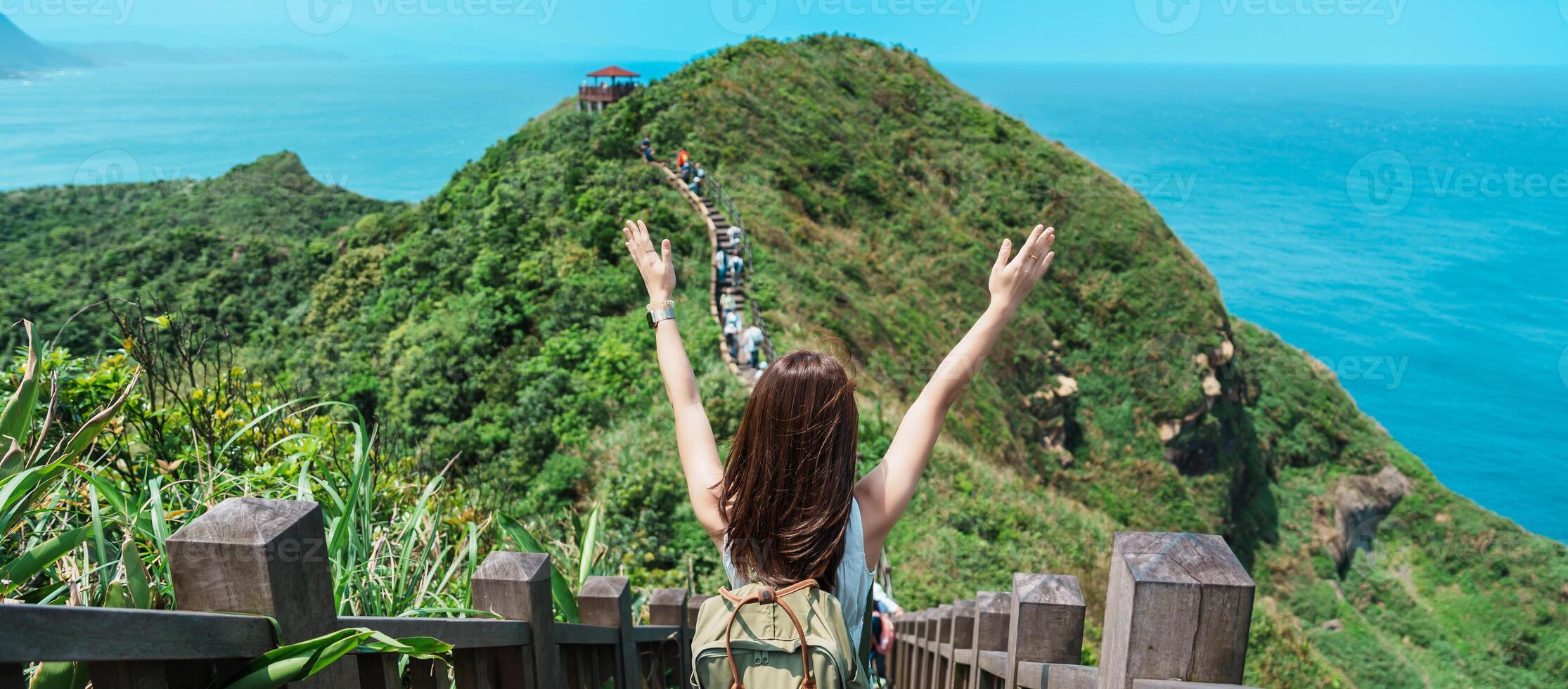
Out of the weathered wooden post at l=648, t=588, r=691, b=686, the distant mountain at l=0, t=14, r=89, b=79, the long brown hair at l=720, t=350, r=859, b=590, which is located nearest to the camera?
the long brown hair at l=720, t=350, r=859, b=590

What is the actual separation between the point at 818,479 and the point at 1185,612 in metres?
0.71

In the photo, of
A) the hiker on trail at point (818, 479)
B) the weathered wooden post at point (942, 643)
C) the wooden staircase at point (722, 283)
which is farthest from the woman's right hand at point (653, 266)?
the wooden staircase at point (722, 283)

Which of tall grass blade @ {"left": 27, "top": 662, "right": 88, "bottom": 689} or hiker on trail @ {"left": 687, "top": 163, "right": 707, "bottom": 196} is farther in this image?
hiker on trail @ {"left": 687, "top": 163, "right": 707, "bottom": 196}

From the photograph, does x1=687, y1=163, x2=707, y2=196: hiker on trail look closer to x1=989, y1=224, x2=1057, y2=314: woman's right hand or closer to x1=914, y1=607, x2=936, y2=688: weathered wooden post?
x1=914, y1=607, x2=936, y2=688: weathered wooden post

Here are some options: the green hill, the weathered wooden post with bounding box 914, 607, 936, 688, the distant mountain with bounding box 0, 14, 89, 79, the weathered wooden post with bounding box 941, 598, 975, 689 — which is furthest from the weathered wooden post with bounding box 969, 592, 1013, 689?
the distant mountain with bounding box 0, 14, 89, 79

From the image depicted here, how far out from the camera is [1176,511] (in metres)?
27.4

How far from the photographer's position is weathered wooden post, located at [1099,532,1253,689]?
1241mm

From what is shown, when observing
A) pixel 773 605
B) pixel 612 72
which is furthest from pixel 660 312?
pixel 612 72

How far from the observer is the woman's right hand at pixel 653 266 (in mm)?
2211

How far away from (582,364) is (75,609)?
1344 cm

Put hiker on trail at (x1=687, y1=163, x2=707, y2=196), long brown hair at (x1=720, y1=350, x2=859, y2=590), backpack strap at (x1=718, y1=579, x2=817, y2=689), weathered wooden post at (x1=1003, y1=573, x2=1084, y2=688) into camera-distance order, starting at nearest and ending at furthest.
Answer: backpack strap at (x1=718, y1=579, x2=817, y2=689) → long brown hair at (x1=720, y1=350, x2=859, y2=590) → weathered wooden post at (x1=1003, y1=573, x2=1084, y2=688) → hiker on trail at (x1=687, y1=163, x2=707, y2=196)

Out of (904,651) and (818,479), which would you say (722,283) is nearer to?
(904,651)

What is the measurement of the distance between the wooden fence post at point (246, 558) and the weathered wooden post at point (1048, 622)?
1550 mm

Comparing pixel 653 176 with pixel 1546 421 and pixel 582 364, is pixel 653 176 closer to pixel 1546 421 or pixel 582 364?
pixel 582 364
